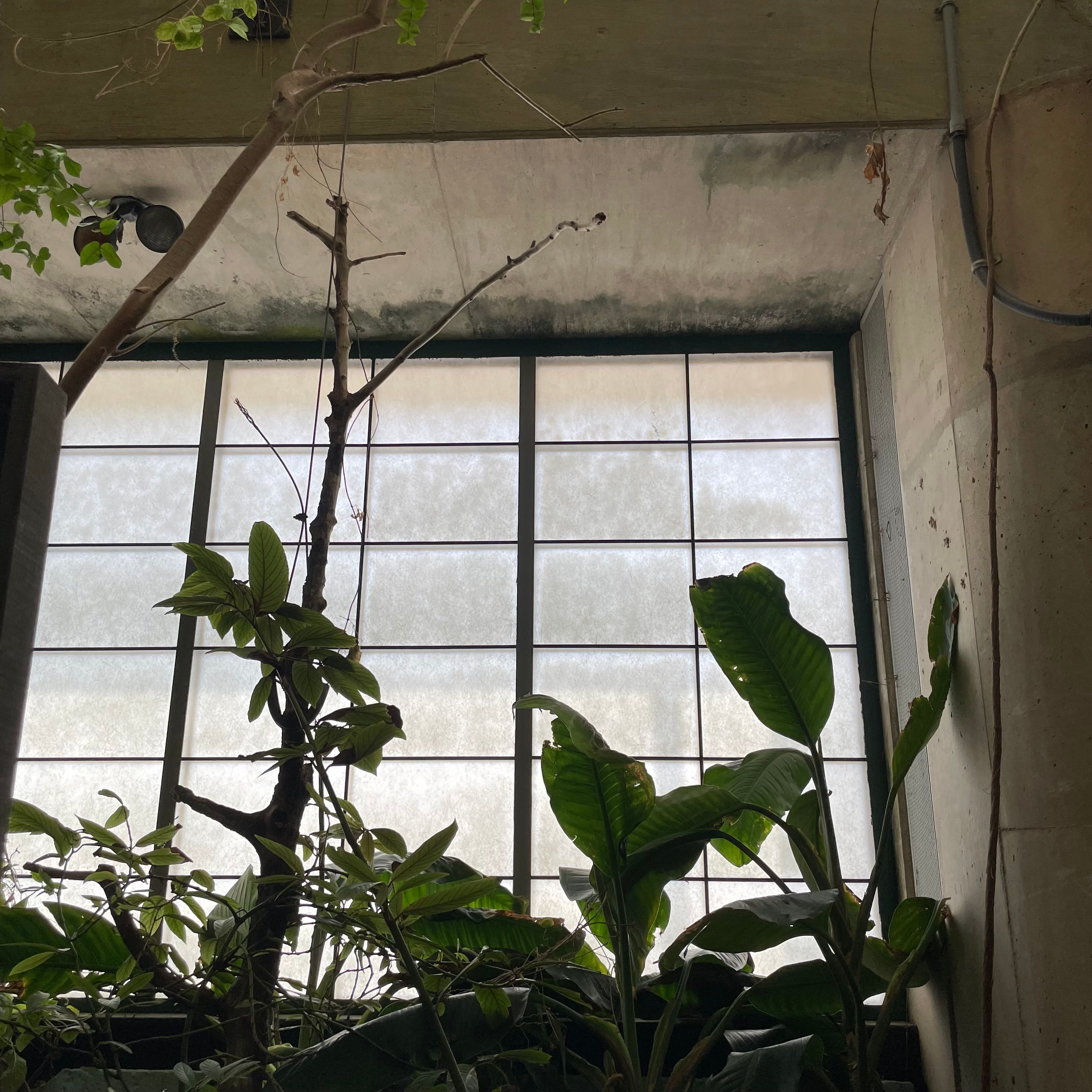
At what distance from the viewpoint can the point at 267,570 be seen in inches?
58.2

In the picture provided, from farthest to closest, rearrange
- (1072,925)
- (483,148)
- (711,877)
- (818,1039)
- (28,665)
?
(711,877), (483,148), (818,1039), (1072,925), (28,665)

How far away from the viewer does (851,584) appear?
3498 millimetres

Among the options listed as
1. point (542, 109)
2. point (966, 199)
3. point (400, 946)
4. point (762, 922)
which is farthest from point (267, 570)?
point (966, 199)

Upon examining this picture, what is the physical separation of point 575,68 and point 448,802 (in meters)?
2.33

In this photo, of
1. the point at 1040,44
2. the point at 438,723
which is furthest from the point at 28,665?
the point at 1040,44

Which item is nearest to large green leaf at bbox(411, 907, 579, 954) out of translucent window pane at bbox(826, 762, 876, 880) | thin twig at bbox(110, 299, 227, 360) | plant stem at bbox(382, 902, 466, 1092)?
plant stem at bbox(382, 902, 466, 1092)

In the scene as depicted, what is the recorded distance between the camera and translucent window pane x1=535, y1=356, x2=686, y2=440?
3775 mm

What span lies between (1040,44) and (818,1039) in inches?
102

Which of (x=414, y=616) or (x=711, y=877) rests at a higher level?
(x=414, y=616)

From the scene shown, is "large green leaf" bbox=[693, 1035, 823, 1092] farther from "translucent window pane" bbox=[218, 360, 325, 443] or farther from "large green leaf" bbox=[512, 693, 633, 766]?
"translucent window pane" bbox=[218, 360, 325, 443]

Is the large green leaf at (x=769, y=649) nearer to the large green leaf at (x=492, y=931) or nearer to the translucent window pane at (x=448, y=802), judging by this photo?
the large green leaf at (x=492, y=931)

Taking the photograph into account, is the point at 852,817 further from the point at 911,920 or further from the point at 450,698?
the point at 450,698

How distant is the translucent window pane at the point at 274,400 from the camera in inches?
151

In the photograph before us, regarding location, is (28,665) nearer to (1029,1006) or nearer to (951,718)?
(1029,1006)
